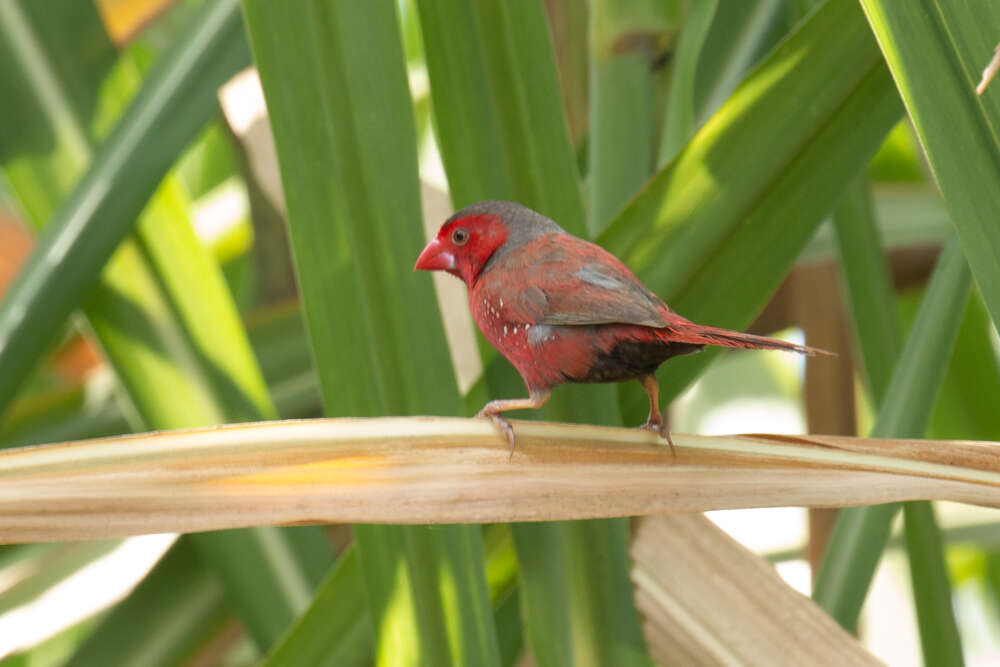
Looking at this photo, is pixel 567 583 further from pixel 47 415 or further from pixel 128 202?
pixel 47 415

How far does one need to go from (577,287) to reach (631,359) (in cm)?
7

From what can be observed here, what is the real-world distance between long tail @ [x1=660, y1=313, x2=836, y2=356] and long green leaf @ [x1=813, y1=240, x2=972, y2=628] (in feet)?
0.93

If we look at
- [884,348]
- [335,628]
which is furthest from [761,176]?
[335,628]

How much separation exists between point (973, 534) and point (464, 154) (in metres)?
1.28

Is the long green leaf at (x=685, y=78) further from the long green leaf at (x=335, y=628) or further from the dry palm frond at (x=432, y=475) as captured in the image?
the long green leaf at (x=335, y=628)

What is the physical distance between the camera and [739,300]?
81 cm

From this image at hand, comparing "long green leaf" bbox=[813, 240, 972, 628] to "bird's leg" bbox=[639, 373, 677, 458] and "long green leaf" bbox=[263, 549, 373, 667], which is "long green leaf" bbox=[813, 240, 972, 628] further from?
"long green leaf" bbox=[263, 549, 373, 667]

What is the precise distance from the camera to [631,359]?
2.42 ft

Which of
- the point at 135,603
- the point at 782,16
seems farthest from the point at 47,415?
the point at 782,16

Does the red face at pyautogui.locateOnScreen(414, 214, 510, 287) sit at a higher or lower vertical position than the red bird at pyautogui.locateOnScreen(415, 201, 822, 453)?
higher

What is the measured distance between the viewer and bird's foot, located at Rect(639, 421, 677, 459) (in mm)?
622

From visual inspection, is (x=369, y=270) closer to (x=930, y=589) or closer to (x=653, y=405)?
(x=653, y=405)

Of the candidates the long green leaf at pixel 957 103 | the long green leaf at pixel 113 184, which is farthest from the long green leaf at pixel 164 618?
the long green leaf at pixel 957 103

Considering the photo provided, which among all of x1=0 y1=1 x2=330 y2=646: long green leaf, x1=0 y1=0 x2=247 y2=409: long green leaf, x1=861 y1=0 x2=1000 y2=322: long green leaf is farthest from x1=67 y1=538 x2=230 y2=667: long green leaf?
x1=861 y1=0 x2=1000 y2=322: long green leaf
